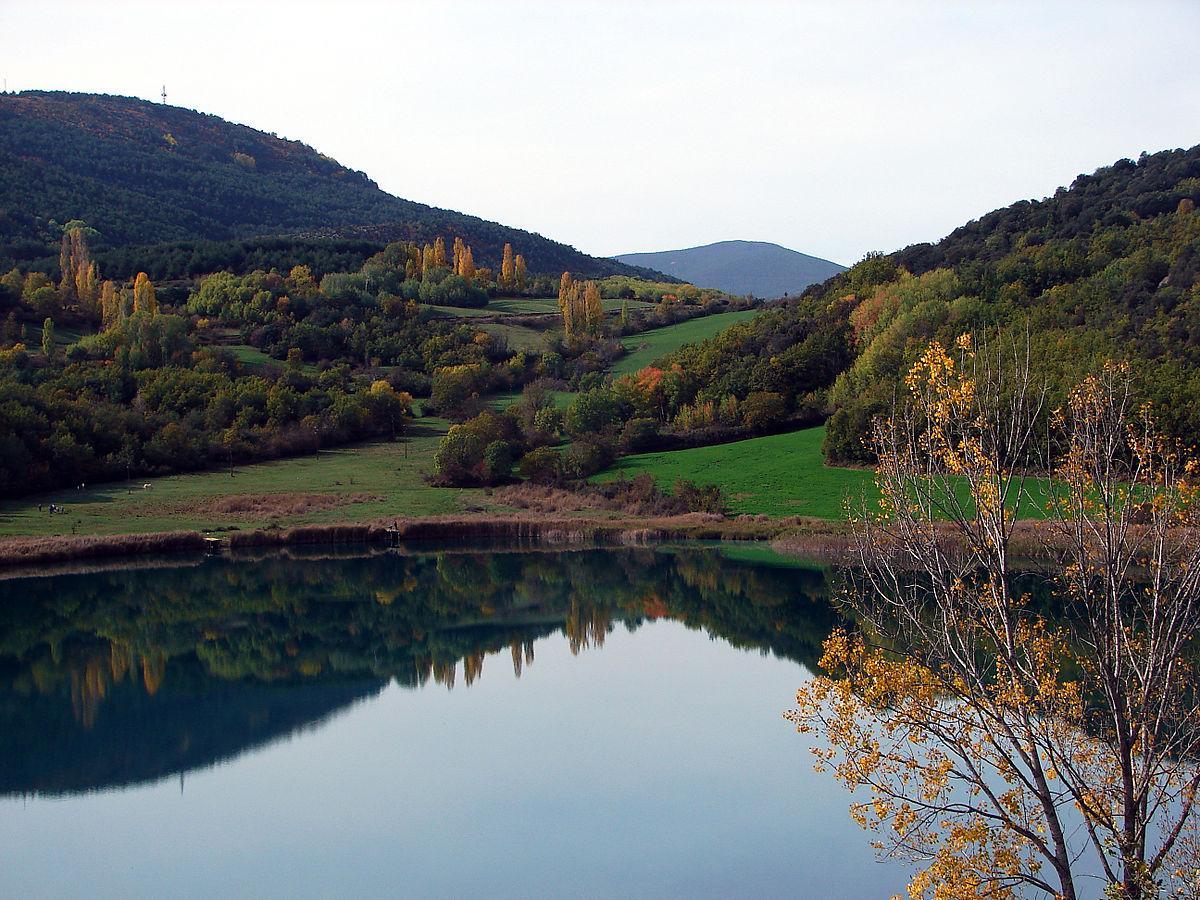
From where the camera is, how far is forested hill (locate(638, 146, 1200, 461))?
173 ft

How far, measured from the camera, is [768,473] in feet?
178

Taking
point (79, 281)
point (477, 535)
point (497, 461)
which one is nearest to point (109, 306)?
point (79, 281)

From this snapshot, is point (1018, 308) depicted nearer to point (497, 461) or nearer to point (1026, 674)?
point (497, 461)

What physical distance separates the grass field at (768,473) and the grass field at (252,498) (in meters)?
9.56

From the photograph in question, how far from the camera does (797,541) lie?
43.3 m

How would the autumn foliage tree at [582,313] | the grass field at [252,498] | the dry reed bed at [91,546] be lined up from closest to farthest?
the dry reed bed at [91,546]
the grass field at [252,498]
the autumn foliage tree at [582,313]

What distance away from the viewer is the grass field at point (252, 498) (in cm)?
4669

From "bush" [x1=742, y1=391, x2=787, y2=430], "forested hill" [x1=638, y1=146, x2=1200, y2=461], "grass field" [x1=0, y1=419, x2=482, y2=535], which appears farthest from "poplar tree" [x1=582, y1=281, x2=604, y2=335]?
"grass field" [x1=0, y1=419, x2=482, y2=535]

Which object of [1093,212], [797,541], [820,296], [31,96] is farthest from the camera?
[31,96]

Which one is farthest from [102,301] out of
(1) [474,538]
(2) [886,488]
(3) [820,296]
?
(2) [886,488]

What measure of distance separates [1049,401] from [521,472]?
3017 centimetres

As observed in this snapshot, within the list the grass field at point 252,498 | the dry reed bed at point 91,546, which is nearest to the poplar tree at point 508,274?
the grass field at point 252,498

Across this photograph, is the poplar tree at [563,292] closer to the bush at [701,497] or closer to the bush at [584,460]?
the bush at [584,460]

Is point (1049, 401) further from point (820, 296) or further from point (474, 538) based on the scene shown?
point (820, 296)
